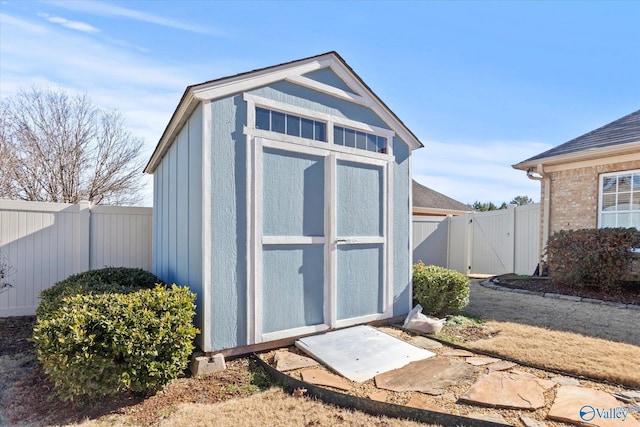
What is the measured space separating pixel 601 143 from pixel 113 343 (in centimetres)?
1080

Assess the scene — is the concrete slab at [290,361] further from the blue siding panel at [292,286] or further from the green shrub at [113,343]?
the green shrub at [113,343]

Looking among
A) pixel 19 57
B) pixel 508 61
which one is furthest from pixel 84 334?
pixel 508 61

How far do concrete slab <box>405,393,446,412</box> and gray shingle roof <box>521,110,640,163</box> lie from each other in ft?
27.4

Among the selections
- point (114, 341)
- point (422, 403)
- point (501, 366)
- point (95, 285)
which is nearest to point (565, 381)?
point (501, 366)

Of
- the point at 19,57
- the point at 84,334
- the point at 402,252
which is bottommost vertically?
the point at 84,334

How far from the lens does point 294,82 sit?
14.7 ft

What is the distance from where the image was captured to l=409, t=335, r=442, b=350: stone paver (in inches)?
168

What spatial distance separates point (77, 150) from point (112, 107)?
6.96 ft

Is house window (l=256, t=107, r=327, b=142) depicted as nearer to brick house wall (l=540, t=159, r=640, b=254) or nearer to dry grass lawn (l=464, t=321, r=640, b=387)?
dry grass lawn (l=464, t=321, r=640, b=387)

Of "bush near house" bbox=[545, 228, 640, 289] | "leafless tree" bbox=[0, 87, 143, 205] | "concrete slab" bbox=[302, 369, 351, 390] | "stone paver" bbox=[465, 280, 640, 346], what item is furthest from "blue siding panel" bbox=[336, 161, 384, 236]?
"leafless tree" bbox=[0, 87, 143, 205]

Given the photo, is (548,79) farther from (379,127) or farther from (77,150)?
(77,150)

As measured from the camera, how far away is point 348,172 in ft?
15.9

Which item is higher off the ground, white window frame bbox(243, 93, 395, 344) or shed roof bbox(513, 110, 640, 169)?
shed roof bbox(513, 110, 640, 169)

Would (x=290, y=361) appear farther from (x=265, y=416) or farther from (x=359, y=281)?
(x=359, y=281)
